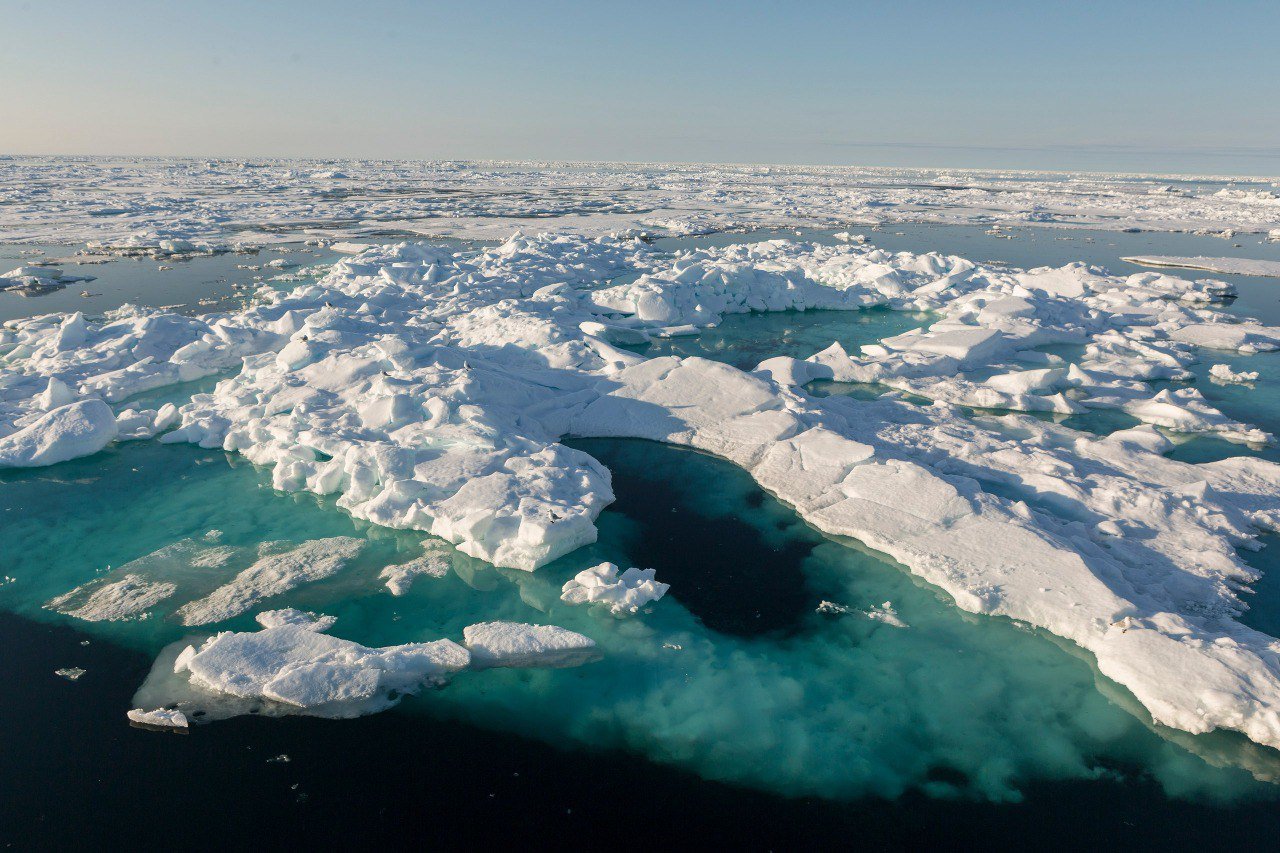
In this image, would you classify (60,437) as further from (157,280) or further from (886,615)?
(157,280)

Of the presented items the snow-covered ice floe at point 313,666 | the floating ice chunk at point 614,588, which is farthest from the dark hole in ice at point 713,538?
the snow-covered ice floe at point 313,666

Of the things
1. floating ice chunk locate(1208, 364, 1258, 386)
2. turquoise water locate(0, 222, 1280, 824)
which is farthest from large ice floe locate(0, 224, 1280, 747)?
floating ice chunk locate(1208, 364, 1258, 386)

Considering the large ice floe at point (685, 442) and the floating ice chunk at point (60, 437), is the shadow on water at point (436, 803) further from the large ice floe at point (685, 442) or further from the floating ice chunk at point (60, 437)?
the floating ice chunk at point (60, 437)

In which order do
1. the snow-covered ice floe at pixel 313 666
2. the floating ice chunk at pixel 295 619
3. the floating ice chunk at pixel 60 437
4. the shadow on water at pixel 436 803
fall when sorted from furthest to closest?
the floating ice chunk at pixel 60 437, the floating ice chunk at pixel 295 619, the snow-covered ice floe at pixel 313 666, the shadow on water at pixel 436 803

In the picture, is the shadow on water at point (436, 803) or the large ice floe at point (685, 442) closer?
the shadow on water at point (436, 803)

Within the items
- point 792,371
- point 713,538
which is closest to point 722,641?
point 713,538
